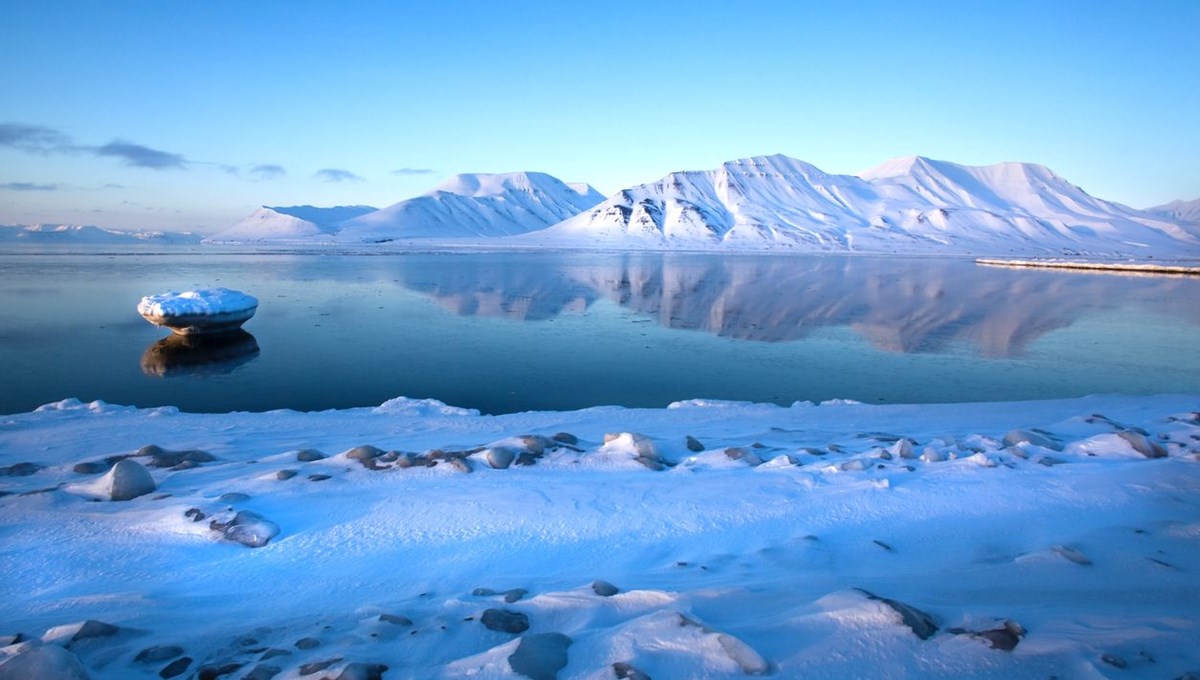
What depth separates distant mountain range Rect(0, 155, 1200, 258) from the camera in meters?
118

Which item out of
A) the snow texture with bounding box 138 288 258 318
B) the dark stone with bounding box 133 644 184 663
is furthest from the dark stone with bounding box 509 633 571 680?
the snow texture with bounding box 138 288 258 318

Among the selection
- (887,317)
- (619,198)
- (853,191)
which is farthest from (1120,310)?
(853,191)

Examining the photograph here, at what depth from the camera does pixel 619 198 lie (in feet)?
528

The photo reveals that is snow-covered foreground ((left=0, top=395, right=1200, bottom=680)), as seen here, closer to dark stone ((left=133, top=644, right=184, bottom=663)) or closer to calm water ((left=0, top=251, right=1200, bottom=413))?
dark stone ((left=133, top=644, right=184, bottom=663))

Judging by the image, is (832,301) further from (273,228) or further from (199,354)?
(273,228)

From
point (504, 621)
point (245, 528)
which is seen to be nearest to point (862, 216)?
point (245, 528)

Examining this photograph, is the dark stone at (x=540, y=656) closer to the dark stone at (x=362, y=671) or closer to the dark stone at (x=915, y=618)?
the dark stone at (x=362, y=671)

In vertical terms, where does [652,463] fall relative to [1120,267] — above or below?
below

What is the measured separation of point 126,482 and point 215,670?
2.92 meters

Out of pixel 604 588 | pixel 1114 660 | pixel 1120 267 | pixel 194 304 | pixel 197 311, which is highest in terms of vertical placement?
pixel 1120 267

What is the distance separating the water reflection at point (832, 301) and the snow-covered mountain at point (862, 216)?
6741 cm

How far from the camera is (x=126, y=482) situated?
4.82 metres

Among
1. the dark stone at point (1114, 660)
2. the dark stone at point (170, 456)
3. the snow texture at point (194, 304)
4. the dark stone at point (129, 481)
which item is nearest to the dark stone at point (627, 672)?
the dark stone at point (1114, 660)

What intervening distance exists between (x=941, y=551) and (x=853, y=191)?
17725cm
